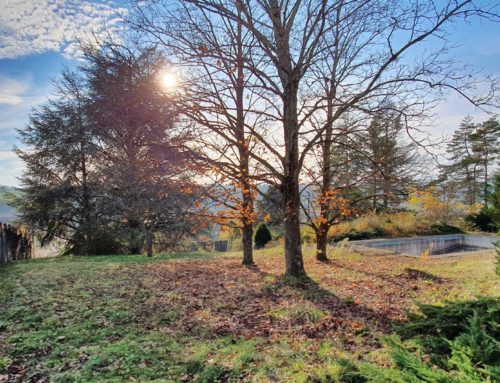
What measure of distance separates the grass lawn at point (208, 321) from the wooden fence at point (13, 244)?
3.77m

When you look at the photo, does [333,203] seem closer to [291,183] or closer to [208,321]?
[291,183]

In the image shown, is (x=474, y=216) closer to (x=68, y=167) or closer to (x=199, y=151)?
(x=199, y=151)

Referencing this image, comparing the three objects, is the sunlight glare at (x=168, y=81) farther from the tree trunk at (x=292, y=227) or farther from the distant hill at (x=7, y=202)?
the distant hill at (x=7, y=202)

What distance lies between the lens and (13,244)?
11.8 meters

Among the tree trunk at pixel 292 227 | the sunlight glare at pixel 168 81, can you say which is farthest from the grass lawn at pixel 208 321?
the sunlight glare at pixel 168 81

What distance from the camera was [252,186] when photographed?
6.24 m

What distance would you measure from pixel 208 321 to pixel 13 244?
1148cm

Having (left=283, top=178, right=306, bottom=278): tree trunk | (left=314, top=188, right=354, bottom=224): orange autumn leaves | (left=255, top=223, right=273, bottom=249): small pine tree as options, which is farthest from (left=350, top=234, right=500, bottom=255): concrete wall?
(left=283, top=178, right=306, bottom=278): tree trunk

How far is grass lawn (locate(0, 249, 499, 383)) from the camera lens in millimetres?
2697

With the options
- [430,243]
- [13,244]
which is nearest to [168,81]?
[13,244]

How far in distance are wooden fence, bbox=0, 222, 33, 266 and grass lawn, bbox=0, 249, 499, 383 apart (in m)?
3.77

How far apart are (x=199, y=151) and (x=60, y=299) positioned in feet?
10.9

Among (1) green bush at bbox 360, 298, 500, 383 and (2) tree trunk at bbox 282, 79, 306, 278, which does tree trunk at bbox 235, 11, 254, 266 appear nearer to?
(2) tree trunk at bbox 282, 79, 306, 278

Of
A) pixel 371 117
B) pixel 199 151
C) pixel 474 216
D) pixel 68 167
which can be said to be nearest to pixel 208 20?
pixel 199 151
